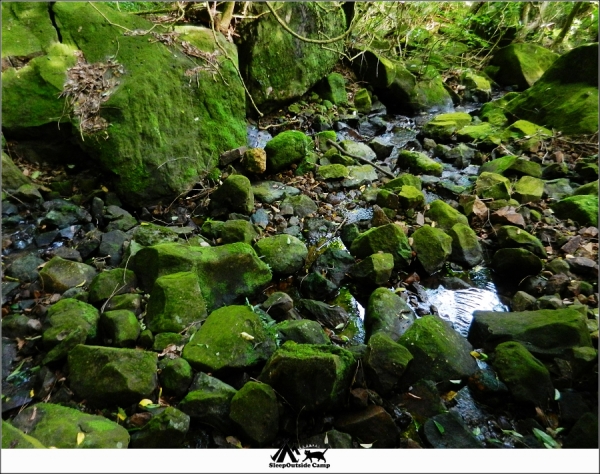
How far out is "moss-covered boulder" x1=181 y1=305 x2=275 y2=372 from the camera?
2701 mm

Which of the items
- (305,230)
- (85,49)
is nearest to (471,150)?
(305,230)

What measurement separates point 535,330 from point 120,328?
3192mm

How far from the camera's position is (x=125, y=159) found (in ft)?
14.6

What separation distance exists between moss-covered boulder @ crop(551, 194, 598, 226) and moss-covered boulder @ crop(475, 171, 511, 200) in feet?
1.99

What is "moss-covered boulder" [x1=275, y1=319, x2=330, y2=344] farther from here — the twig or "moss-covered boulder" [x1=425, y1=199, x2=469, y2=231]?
the twig

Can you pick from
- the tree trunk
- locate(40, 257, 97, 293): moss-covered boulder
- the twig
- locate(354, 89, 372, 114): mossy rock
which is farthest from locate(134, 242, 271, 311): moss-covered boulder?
the tree trunk

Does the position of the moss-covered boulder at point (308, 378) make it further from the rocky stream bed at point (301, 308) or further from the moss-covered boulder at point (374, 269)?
the moss-covered boulder at point (374, 269)

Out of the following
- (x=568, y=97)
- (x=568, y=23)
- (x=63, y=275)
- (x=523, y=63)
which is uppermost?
(x=568, y=23)

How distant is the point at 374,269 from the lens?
3703mm

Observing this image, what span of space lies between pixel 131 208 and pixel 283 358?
10.2ft

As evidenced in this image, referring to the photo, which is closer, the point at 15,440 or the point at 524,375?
the point at 15,440

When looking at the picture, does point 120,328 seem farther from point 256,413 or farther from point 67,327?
point 256,413

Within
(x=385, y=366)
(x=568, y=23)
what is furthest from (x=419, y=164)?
(x=568, y=23)

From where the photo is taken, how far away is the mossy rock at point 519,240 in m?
3.96
